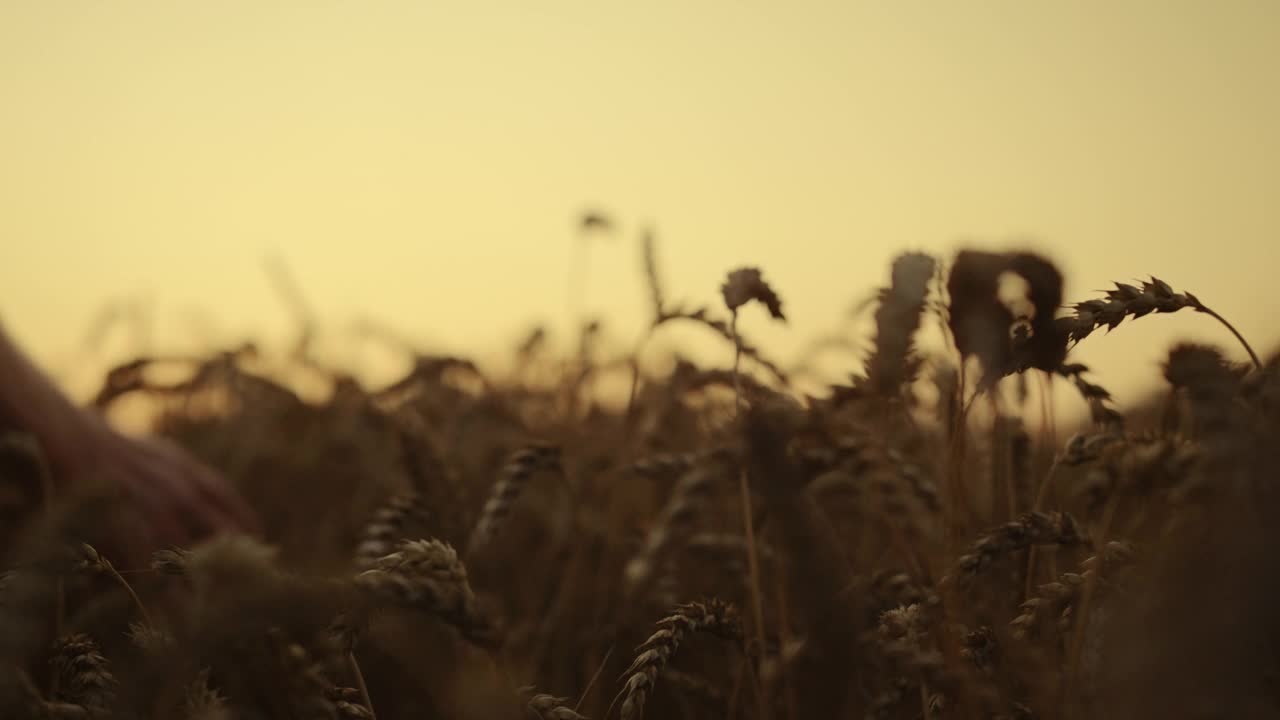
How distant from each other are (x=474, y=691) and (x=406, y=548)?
178 millimetres

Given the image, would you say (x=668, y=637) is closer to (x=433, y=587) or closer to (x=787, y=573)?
(x=787, y=573)

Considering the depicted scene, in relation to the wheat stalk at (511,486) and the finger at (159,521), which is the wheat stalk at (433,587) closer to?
the wheat stalk at (511,486)

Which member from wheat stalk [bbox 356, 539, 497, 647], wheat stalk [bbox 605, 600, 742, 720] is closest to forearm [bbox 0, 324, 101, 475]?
wheat stalk [bbox 356, 539, 497, 647]

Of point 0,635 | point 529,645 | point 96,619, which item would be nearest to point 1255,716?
point 0,635

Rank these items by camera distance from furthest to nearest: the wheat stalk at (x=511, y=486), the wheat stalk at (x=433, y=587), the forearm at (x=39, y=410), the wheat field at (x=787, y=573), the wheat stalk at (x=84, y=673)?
1. the forearm at (x=39, y=410)
2. the wheat stalk at (x=511, y=486)
3. the wheat stalk at (x=84, y=673)
4. the wheat stalk at (x=433, y=587)
5. the wheat field at (x=787, y=573)

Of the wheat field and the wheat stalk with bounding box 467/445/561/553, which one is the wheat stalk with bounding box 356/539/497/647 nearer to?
the wheat field

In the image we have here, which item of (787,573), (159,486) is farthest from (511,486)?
(159,486)

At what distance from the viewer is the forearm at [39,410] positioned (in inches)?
54.6

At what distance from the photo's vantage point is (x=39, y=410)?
1.43 m

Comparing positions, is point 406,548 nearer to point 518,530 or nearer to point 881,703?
point 881,703

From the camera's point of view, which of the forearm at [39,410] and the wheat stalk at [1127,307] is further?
the forearm at [39,410]

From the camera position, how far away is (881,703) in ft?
3.00

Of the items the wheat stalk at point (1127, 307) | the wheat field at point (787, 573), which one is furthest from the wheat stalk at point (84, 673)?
the wheat stalk at point (1127, 307)

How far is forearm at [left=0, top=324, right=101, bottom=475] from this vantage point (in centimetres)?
139
